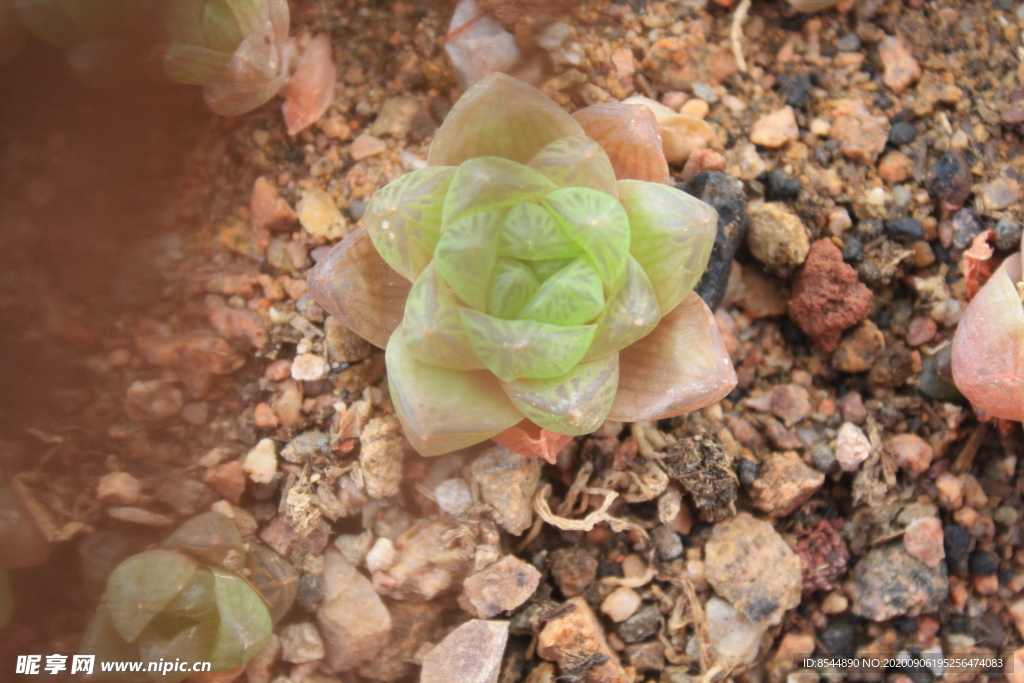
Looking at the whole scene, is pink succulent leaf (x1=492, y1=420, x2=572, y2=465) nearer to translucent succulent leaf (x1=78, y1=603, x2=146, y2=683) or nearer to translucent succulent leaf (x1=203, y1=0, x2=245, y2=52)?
translucent succulent leaf (x1=78, y1=603, x2=146, y2=683)

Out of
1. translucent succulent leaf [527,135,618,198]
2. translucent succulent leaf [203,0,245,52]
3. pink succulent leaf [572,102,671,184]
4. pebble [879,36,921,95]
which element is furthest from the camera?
pebble [879,36,921,95]

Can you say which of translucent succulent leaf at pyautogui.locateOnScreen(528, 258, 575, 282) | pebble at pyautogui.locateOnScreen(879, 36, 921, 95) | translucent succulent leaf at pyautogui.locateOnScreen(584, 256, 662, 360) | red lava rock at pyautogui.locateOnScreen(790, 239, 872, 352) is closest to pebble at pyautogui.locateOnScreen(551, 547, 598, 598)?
translucent succulent leaf at pyautogui.locateOnScreen(584, 256, 662, 360)

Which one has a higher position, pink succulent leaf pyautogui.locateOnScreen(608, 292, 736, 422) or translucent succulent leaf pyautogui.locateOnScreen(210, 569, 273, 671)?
pink succulent leaf pyautogui.locateOnScreen(608, 292, 736, 422)

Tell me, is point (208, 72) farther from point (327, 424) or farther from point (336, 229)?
point (327, 424)

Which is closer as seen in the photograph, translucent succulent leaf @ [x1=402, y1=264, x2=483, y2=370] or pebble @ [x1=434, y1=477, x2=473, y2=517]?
translucent succulent leaf @ [x1=402, y1=264, x2=483, y2=370]

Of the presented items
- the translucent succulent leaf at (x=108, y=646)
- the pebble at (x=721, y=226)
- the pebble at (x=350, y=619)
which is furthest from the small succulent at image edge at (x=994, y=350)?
the translucent succulent leaf at (x=108, y=646)

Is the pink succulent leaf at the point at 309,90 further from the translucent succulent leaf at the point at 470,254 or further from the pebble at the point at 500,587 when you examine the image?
the pebble at the point at 500,587
